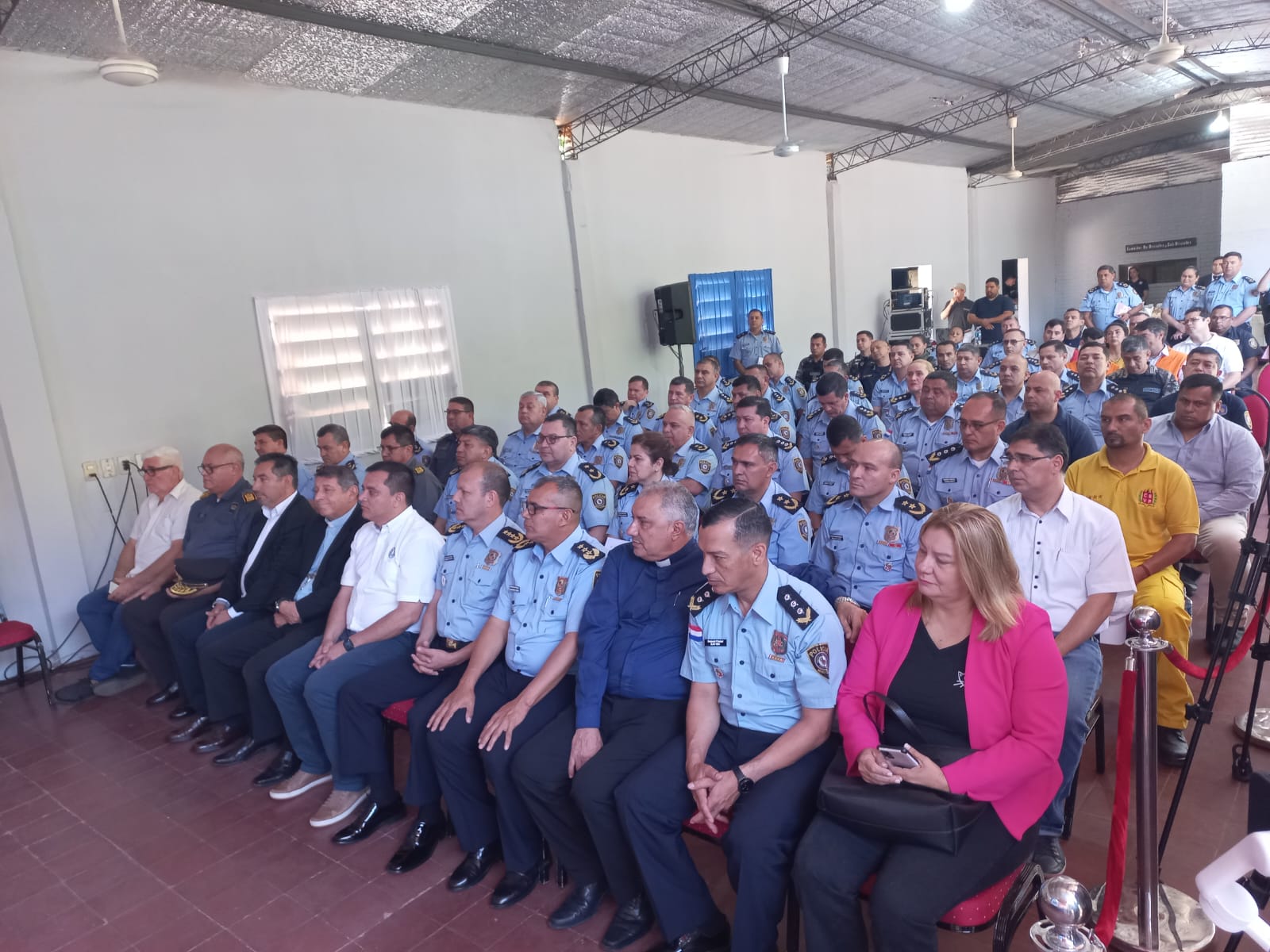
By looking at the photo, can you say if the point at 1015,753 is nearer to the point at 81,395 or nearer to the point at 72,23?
the point at 81,395

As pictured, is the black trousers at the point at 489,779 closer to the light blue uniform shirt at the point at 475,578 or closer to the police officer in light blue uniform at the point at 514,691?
the police officer in light blue uniform at the point at 514,691

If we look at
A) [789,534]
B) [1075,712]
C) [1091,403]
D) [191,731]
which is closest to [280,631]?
[191,731]

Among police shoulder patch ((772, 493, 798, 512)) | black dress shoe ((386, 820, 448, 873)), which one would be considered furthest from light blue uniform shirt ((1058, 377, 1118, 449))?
black dress shoe ((386, 820, 448, 873))

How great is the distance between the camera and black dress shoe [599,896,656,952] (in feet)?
7.25

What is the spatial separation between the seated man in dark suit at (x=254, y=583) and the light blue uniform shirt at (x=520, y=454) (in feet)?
6.71

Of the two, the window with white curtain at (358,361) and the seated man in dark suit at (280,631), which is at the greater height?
the window with white curtain at (358,361)

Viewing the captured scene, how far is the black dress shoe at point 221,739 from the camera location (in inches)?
144

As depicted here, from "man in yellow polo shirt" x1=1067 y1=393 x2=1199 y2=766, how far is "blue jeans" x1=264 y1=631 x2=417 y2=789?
8.92 feet

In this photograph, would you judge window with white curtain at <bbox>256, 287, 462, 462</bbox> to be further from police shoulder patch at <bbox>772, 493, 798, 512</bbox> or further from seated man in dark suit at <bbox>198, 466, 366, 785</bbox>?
police shoulder patch at <bbox>772, 493, 798, 512</bbox>

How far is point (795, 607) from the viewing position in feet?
7.01

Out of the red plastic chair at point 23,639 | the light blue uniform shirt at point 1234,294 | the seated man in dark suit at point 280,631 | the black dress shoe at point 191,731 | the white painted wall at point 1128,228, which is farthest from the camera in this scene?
the white painted wall at point 1128,228

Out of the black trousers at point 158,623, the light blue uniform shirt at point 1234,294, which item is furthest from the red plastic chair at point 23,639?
the light blue uniform shirt at point 1234,294

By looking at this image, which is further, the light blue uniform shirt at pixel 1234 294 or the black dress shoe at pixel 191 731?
the light blue uniform shirt at pixel 1234 294

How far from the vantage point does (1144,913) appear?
1.92m
